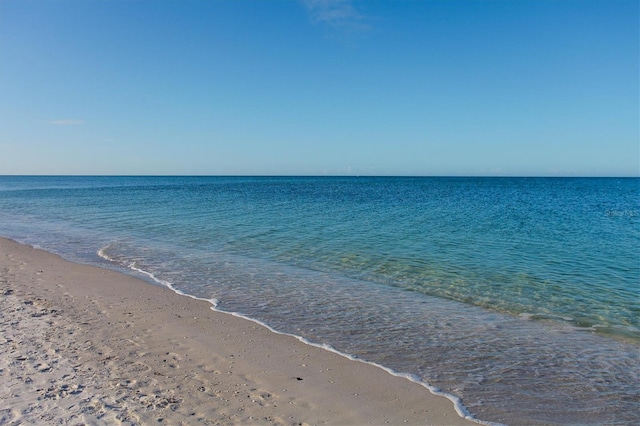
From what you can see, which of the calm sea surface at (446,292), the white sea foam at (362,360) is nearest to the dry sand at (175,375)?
the white sea foam at (362,360)

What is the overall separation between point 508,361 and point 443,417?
2.27m

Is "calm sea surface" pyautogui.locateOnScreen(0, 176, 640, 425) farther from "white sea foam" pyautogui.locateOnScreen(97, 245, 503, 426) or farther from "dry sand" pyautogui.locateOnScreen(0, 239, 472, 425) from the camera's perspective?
"dry sand" pyautogui.locateOnScreen(0, 239, 472, 425)

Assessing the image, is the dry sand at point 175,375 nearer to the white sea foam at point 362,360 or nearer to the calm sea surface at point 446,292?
the white sea foam at point 362,360

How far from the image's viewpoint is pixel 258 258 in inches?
597

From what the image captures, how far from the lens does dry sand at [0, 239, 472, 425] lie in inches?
200

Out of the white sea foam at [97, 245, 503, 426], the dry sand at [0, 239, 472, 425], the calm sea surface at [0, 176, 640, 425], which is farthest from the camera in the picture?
the calm sea surface at [0, 176, 640, 425]

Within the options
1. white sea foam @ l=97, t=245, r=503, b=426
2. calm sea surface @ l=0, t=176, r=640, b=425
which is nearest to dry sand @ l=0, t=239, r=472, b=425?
white sea foam @ l=97, t=245, r=503, b=426

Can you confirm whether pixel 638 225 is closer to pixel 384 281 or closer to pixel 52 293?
pixel 384 281

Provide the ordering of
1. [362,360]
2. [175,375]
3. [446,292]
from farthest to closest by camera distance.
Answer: [446,292], [362,360], [175,375]

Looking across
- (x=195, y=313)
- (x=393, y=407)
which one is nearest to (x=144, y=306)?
(x=195, y=313)

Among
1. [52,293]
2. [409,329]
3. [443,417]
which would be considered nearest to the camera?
[443,417]

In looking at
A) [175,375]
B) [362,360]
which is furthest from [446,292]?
[175,375]

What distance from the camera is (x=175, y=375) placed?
6066mm

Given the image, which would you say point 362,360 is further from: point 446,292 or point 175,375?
point 446,292
